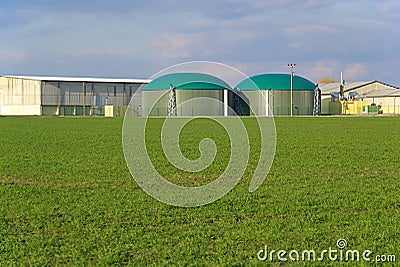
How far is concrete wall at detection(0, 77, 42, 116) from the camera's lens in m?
97.8

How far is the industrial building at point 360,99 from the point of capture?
108 metres

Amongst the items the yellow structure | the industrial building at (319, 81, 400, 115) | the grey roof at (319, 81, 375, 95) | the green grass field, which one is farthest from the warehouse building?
the green grass field

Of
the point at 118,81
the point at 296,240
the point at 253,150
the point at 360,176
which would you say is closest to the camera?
the point at 296,240

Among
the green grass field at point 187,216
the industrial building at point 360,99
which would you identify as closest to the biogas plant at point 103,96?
the industrial building at point 360,99

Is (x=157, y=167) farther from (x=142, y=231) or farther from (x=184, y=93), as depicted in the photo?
(x=184, y=93)

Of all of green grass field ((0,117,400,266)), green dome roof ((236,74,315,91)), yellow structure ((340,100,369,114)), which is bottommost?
green grass field ((0,117,400,266))

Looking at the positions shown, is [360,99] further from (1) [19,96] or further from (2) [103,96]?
(1) [19,96]

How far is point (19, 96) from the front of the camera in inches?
3930

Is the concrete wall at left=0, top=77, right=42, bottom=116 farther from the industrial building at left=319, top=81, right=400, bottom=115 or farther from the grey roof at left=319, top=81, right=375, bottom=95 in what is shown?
the grey roof at left=319, top=81, right=375, bottom=95

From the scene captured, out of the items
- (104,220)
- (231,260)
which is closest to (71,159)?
(104,220)

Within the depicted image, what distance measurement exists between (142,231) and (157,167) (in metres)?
8.84

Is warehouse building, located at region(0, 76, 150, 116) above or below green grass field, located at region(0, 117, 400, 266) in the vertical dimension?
above

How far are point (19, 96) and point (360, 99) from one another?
63257 mm

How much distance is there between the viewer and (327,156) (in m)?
21.4
